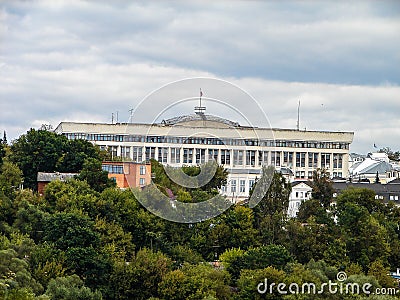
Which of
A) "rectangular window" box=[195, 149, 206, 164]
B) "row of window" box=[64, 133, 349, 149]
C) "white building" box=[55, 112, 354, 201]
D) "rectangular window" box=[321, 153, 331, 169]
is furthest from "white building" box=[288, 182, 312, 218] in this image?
"rectangular window" box=[321, 153, 331, 169]

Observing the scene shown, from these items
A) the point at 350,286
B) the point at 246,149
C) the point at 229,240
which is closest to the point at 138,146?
the point at 246,149

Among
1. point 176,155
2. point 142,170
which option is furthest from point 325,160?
point 142,170

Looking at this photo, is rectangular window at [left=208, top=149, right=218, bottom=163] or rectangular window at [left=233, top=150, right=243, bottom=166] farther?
rectangular window at [left=208, top=149, right=218, bottom=163]

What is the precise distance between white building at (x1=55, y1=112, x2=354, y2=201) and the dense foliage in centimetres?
1382

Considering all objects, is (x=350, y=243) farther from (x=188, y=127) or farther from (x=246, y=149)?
(x=246, y=149)

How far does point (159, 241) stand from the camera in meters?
30.0

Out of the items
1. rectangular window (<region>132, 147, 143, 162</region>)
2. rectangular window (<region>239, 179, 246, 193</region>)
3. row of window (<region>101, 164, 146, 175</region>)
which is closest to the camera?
row of window (<region>101, 164, 146, 175</region>)

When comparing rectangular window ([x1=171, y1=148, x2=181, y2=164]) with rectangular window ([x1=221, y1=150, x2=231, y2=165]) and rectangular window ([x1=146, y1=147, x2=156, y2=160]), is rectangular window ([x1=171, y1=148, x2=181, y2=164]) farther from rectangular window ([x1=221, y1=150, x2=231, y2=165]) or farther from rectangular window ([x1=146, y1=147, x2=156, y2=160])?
rectangular window ([x1=221, y1=150, x2=231, y2=165])

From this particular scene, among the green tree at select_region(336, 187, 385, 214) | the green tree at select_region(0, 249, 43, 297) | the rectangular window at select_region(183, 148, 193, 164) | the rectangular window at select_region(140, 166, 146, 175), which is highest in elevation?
the rectangular window at select_region(183, 148, 193, 164)

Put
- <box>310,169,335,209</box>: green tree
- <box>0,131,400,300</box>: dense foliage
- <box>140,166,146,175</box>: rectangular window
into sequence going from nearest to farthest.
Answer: <box>0,131,400,300</box>: dense foliage
<box>140,166,146,175</box>: rectangular window
<box>310,169,335,209</box>: green tree

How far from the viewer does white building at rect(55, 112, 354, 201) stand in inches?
2104

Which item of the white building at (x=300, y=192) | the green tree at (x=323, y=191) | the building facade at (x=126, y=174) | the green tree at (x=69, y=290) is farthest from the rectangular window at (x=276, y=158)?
the green tree at (x=69, y=290)

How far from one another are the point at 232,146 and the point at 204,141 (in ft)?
6.54

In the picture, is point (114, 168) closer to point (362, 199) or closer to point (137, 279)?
point (362, 199)
